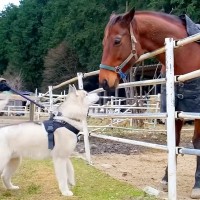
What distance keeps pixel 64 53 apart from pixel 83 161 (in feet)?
121

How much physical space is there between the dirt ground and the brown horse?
0.89 m

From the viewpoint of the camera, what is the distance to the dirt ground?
19.3 ft

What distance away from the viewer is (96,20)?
127ft

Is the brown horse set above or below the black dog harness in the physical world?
above

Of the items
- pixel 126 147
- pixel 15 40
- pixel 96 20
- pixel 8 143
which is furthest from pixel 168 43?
pixel 15 40

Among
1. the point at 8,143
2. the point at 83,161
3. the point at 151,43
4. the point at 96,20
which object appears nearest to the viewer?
the point at 8,143

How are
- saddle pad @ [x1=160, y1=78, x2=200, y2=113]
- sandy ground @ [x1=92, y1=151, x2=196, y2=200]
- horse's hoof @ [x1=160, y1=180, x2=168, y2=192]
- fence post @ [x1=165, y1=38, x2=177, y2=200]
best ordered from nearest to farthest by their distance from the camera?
fence post @ [x1=165, y1=38, x2=177, y2=200] < saddle pad @ [x1=160, y1=78, x2=200, y2=113] < horse's hoof @ [x1=160, y1=180, x2=168, y2=192] < sandy ground @ [x1=92, y1=151, x2=196, y2=200]

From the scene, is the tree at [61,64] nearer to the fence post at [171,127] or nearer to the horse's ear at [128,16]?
the horse's ear at [128,16]

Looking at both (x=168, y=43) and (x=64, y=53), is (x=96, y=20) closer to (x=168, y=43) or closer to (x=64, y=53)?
(x=64, y=53)

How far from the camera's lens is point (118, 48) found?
5.00 m

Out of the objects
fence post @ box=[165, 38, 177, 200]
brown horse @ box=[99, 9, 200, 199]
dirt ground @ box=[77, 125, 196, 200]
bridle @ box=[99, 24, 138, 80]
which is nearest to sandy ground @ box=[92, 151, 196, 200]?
dirt ground @ box=[77, 125, 196, 200]

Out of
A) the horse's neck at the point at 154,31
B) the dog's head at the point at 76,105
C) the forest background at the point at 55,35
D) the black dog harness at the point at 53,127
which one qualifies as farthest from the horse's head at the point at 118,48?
the forest background at the point at 55,35

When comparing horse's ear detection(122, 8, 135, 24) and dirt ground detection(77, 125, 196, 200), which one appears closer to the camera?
horse's ear detection(122, 8, 135, 24)

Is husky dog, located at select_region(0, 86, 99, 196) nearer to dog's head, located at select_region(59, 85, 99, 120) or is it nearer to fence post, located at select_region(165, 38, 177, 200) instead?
dog's head, located at select_region(59, 85, 99, 120)
